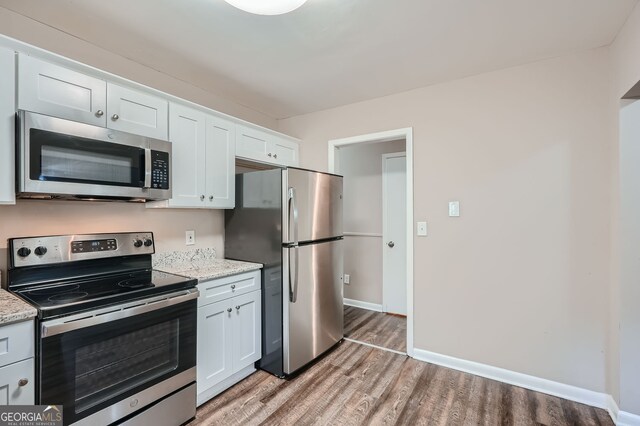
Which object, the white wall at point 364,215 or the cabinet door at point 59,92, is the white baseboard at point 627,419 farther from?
the cabinet door at point 59,92

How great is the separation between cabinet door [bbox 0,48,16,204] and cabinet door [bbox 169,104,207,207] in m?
0.80

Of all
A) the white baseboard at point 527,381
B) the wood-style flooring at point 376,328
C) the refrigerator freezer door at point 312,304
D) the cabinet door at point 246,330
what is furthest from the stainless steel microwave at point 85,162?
the white baseboard at point 527,381

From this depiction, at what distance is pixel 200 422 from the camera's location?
6.06 ft

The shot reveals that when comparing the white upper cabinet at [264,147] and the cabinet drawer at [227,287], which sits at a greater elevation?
the white upper cabinet at [264,147]

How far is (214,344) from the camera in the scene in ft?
6.81

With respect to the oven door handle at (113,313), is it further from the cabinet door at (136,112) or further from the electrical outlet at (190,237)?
the cabinet door at (136,112)

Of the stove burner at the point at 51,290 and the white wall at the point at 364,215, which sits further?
the white wall at the point at 364,215

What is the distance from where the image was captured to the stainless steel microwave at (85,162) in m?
1.45

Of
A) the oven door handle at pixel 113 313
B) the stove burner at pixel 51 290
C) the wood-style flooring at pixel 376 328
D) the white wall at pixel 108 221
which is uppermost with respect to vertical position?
the white wall at pixel 108 221

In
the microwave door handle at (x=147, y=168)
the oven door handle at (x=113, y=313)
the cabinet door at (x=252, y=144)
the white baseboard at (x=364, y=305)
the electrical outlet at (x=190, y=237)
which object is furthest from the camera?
the white baseboard at (x=364, y=305)

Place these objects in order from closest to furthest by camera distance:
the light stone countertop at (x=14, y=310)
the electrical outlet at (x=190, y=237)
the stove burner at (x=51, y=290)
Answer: the light stone countertop at (x=14, y=310), the stove burner at (x=51, y=290), the electrical outlet at (x=190, y=237)

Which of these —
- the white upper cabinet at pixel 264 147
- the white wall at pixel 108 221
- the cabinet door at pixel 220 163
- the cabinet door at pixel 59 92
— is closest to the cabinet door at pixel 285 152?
the white upper cabinet at pixel 264 147

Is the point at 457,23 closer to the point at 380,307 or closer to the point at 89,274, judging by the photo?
the point at 89,274

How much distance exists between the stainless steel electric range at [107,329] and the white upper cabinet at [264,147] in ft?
3.82
